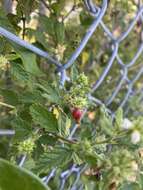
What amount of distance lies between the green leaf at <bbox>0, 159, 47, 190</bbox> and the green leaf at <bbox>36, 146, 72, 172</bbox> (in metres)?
0.07

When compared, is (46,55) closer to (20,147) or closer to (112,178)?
(20,147)

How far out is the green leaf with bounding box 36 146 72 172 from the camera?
0.70m

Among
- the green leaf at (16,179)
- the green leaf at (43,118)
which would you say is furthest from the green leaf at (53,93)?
the green leaf at (16,179)

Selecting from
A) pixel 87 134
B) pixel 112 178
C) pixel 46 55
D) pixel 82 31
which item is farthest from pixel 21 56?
pixel 82 31

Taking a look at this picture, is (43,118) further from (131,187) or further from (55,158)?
(131,187)

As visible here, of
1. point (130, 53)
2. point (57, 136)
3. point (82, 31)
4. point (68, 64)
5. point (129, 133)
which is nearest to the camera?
point (129, 133)

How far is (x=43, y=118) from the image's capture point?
2.42 feet

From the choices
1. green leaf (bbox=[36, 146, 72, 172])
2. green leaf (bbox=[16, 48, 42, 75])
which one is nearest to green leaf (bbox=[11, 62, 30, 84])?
green leaf (bbox=[16, 48, 42, 75])

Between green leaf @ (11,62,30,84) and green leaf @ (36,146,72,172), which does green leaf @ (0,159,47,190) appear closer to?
green leaf @ (36,146,72,172)

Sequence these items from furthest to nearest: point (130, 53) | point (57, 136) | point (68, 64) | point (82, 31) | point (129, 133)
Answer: point (130, 53)
point (82, 31)
point (68, 64)
point (57, 136)
point (129, 133)

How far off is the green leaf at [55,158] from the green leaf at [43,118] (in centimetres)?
4

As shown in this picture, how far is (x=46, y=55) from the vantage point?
83 centimetres

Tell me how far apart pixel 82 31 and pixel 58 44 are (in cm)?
28

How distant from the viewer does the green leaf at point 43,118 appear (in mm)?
733
